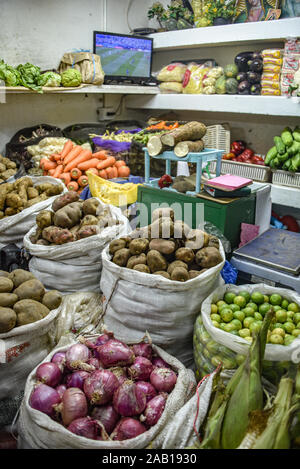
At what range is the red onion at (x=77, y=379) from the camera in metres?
1.42

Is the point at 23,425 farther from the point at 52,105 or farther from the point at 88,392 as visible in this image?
the point at 52,105

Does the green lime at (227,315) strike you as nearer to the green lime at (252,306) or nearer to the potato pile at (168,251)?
the green lime at (252,306)

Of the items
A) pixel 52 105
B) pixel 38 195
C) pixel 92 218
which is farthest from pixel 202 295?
pixel 52 105

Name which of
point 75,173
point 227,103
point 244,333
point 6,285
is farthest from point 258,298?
point 227,103

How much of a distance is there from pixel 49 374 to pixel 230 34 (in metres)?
4.02

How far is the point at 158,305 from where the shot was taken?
1.75 metres

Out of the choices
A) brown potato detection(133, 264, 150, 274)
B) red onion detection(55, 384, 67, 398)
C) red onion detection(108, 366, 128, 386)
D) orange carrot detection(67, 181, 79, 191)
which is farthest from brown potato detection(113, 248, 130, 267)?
orange carrot detection(67, 181, 79, 191)

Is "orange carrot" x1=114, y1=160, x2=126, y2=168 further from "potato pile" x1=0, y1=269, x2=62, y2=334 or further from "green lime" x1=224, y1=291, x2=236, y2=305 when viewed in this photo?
"green lime" x1=224, y1=291, x2=236, y2=305

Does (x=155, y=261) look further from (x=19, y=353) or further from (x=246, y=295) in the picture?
(x=19, y=353)

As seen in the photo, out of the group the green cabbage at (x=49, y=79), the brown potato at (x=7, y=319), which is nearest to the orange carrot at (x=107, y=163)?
the green cabbage at (x=49, y=79)

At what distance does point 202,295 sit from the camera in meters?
1.81

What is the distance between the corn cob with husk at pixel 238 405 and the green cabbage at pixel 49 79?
3454mm

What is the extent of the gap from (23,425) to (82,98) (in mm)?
4423
